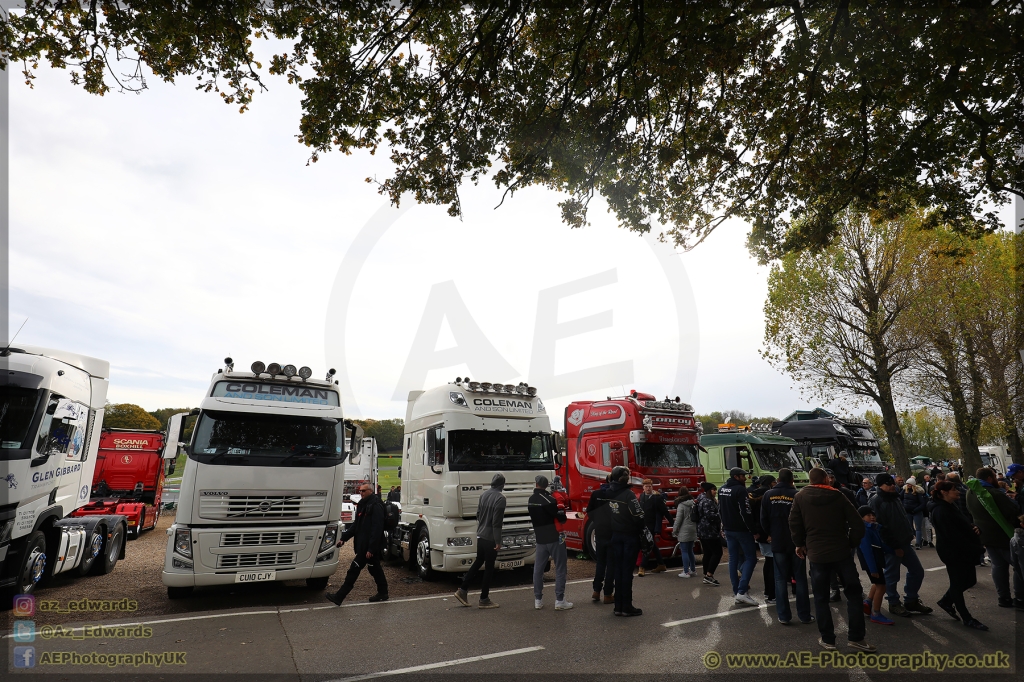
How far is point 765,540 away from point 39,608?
10.1 m

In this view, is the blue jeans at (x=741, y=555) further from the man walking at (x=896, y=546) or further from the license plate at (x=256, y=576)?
the license plate at (x=256, y=576)

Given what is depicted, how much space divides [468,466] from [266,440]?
11.4ft

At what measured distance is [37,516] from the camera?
7.66 meters

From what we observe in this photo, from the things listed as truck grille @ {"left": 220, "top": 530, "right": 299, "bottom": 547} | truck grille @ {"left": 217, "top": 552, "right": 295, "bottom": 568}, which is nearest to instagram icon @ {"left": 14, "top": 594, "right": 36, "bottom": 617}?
truck grille @ {"left": 217, "top": 552, "right": 295, "bottom": 568}

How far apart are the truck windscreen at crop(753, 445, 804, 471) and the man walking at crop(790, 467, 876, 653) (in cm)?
969

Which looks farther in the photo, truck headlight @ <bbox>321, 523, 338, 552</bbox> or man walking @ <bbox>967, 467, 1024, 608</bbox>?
truck headlight @ <bbox>321, 523, 338, 552</bbox>

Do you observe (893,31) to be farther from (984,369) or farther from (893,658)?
(984,369)

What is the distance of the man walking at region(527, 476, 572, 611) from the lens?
779 cm

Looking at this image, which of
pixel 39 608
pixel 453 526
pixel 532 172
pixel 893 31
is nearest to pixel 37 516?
pixel 39 608

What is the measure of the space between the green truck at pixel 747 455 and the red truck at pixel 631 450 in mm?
2012

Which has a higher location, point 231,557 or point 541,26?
point 541,26

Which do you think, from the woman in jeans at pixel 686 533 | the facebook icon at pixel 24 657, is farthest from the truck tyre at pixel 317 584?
the woman in jeans at pixel 686 533

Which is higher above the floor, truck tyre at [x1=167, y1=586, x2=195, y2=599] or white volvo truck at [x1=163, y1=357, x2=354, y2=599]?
white volvo truck at [x1=163, y1=357, x2=354, y2=599]

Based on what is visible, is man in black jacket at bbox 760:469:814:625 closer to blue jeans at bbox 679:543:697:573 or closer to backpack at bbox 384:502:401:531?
blue jeans at bbox 679:543:697:573
